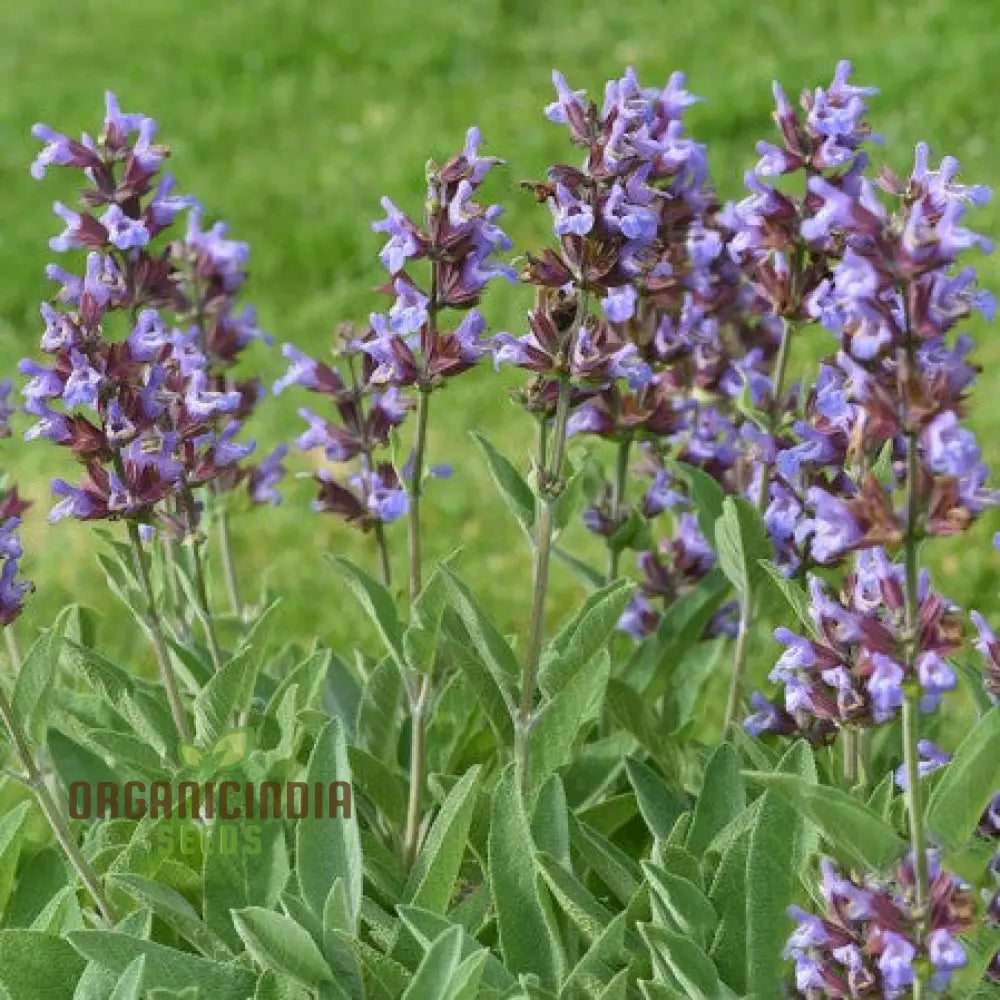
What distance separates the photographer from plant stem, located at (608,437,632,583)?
10.5 ft

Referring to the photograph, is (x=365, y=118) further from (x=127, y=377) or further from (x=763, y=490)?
(x=127, y=377)

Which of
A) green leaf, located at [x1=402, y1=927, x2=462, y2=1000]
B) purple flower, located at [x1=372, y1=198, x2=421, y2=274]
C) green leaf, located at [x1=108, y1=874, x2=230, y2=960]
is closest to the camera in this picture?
green leaf, located at [x1=402, y1=927, x2=462, y2=1000]

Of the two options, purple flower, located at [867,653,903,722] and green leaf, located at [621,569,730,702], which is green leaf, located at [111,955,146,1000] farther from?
green leaf, located at [621,569,730,702]

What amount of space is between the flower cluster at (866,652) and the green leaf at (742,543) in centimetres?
27

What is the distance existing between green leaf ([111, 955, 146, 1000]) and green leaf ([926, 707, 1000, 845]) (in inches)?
39.1

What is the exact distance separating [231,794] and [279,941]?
1.61 ft

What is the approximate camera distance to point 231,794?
2.76 meters

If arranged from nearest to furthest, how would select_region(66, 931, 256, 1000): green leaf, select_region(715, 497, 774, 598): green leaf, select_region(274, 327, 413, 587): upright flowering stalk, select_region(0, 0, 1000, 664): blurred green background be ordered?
select_region(66, 931, 256, 1000): green leaf → select_region(715, 497, 774, 598): green leaf → select_region(274, 327, 413, 587): upright flowering stalk → select_region(0, 0, 1000, 664): blurred green background

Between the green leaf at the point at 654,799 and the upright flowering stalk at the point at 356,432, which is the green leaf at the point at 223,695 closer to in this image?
the upright flowering stalk at the point at 356,432

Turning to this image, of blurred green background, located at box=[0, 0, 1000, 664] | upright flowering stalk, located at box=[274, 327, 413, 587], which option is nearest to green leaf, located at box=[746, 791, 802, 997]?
upright flowering stalk, located at box=[274, 327, 413, 587]

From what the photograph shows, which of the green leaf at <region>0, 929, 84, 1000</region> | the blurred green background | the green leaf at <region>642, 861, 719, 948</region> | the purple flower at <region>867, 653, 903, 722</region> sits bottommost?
the green leaf at <region>0, 929, 84, 1000</region>

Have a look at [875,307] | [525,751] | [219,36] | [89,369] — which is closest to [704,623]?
[525,751]

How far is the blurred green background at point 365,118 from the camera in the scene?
5297mm

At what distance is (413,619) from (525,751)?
0.88 ft
